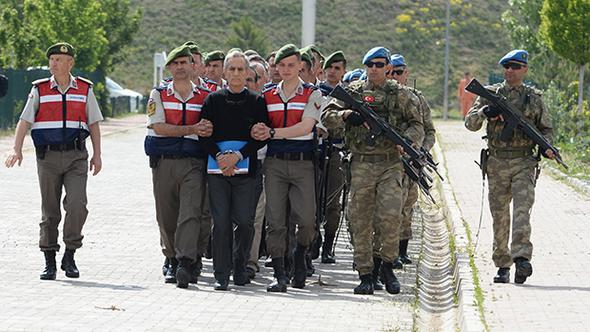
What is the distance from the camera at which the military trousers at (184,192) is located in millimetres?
11461

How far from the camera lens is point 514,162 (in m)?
11.7

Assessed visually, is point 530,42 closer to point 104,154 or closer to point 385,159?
point 104,154

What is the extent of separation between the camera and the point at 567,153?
27.6 meters

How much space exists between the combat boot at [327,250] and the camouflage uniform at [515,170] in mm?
2167

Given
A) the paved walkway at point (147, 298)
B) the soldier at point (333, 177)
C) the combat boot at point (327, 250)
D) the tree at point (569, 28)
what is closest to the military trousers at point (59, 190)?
the paved walkway at point (147, 298)

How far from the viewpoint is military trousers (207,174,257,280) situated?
1140 centimetres

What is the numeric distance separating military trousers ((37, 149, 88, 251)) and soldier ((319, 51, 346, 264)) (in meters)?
2.55

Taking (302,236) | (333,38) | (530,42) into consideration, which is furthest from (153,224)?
(333,38)

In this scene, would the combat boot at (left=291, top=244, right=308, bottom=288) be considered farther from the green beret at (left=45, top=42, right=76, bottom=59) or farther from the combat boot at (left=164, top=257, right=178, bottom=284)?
the green beret at (left=45, top=42, right=76, bottom=59)

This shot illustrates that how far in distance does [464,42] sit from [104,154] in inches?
2311

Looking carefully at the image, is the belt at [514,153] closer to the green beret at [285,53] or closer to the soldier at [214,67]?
the green beret at [285,53]

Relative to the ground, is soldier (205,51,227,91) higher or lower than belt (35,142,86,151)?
higher

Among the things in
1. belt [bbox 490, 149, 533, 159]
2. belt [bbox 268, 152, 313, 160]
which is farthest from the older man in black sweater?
belt [bbox 490, 149, 533, 159]

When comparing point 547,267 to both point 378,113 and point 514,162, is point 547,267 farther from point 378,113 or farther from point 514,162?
point 378,113
